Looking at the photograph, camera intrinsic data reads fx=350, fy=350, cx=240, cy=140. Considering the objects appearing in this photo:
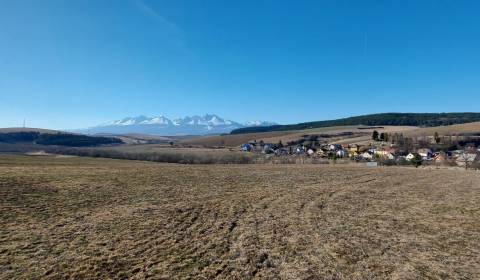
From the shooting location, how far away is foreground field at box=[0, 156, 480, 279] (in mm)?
10773

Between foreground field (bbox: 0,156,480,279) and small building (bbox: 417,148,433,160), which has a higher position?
foreground field (bbox: 0,156,480,279)

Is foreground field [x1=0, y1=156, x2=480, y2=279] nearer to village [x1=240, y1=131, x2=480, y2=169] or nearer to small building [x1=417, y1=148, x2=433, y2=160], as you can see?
village [x1=240, y1=131, x2=480, y2=169]

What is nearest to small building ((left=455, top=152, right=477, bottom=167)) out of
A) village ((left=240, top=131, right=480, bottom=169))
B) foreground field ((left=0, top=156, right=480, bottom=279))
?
village ((left=240, top=131, right=480, bottom=169))

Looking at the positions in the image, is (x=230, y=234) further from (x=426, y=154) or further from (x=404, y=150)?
(x=404, y=150)

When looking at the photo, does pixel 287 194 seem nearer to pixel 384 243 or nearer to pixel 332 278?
pixel 384 243

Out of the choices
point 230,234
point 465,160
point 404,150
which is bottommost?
point 465,160

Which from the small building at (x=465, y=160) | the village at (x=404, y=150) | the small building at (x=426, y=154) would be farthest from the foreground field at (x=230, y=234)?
the small building at (x=426, y=154)

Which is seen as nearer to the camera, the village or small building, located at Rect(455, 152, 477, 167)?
small building, located at Rect(455, 152, 477, 167)

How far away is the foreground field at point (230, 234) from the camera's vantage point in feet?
35.3

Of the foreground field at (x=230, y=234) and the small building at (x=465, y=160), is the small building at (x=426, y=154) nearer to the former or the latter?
the small building at (x=465, y=160)

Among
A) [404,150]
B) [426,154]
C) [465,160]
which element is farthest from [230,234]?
[404,150]

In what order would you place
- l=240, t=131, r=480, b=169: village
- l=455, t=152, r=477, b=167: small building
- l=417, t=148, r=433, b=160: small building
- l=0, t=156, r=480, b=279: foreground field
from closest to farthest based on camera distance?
1. l=0, t=156, r=480, b=279: foreground field
2. l=455, t=152, r=477, b=167: small building
3. l=240, t=131, r=480, b=169: village
4. l=417, t=148, r=433, b=160: small building

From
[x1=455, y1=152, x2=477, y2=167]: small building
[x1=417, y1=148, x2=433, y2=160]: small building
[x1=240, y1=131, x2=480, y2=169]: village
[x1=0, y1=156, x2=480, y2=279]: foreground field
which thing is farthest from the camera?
[x1=417, y1=148, x2=433, y2=160]: small building

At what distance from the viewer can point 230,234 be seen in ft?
48.6
